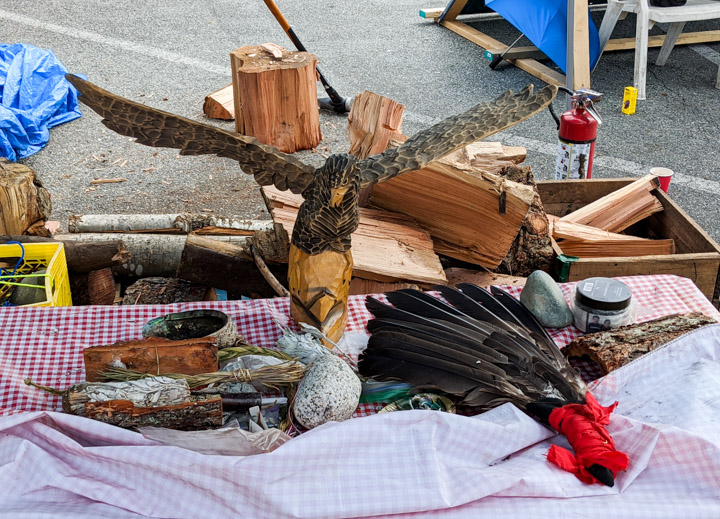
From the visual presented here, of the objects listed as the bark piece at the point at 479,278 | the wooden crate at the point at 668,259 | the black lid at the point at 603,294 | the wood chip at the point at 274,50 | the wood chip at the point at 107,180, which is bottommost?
the wood chip at the point at 107,180

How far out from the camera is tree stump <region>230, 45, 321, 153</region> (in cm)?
451

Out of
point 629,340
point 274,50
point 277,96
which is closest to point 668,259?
point 629,340

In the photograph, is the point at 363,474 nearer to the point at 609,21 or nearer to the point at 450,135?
the point at 450,135

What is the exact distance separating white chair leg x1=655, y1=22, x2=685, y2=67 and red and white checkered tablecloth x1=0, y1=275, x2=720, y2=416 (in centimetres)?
452

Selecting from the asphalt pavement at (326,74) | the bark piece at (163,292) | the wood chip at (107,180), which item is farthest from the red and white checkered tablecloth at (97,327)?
the wood chip at (107,180)

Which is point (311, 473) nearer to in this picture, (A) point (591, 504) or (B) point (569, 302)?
(A) point (591, 504)

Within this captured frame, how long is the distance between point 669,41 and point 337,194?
548 centimetres

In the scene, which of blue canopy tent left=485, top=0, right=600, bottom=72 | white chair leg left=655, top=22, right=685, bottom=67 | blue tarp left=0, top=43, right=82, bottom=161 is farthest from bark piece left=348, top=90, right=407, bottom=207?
white chair leg left=655, top=22, right=685, bottom=67

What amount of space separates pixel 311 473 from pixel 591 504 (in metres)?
0.60

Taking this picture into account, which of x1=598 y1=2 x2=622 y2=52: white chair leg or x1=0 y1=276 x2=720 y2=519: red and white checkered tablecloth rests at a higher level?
x1=598 y1=2 x2=622 y2=52: white chair leg

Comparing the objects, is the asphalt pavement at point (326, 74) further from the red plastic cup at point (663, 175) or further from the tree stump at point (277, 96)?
the red plastic cup at point (663, 175)

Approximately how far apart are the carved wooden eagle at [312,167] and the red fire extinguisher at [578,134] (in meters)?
1.36

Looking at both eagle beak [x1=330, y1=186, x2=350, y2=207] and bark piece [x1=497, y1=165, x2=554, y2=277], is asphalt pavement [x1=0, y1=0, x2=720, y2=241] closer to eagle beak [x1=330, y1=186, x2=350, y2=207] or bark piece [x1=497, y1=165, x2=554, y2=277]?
bark piece [x1=497, y1=165, x2=554, y2=277]

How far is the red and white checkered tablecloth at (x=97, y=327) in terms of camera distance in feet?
6.11
